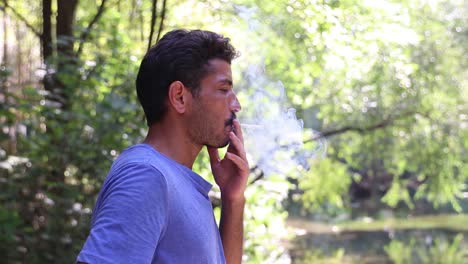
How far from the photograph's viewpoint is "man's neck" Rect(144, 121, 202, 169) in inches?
52.2

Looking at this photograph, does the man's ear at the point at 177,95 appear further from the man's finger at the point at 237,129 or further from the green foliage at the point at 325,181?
the green foliage at the point at 325,181

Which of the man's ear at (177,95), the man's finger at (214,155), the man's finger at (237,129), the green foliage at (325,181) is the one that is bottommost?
the green foliage at (325,181)

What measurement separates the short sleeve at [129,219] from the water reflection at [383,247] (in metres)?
10.3

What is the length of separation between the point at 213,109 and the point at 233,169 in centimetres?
20

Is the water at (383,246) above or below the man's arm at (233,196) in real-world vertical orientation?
below

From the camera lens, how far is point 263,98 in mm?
4230

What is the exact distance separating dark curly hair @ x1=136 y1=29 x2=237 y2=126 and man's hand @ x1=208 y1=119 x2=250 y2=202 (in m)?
0.17

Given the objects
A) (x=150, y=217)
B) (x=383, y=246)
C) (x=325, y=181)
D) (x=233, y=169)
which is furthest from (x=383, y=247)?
(x=150, y=217)

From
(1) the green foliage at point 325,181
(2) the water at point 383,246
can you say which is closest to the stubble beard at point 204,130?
(1) the green foliage at point 325,181

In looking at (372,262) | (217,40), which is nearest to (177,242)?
(217,40)

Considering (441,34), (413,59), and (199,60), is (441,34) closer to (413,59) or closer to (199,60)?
(413,59)

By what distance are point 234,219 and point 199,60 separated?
33 centimetres

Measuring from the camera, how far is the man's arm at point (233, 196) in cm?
149

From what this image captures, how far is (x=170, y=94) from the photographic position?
4.37 ft
